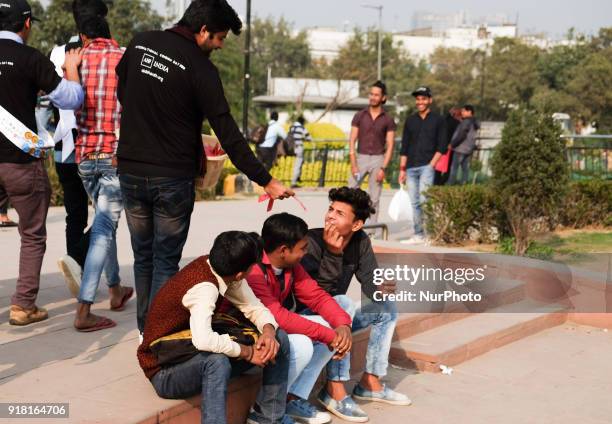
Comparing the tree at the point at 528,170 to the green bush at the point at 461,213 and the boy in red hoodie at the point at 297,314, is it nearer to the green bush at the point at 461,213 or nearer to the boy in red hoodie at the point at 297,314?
the green bush at the point at 461,213

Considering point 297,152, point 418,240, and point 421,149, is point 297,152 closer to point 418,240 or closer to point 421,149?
point 421,149

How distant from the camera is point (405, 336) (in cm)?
591

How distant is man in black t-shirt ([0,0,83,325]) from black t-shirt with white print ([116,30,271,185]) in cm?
69

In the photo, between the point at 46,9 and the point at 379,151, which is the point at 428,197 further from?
the point at 46,9

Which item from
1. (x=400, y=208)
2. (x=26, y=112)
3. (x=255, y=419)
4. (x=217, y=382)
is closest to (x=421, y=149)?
(x=400, y=208)

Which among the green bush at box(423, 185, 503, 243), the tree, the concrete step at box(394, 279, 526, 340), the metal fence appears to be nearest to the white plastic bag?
the green bush at box(423, 185, 503, 243)

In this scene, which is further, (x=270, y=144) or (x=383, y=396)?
(x=270, y=144)

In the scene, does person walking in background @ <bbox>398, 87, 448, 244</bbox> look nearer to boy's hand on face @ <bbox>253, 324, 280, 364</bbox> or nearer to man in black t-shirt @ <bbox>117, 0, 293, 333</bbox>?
man in black t-shirt @ <bbox>117, 0, 293, 333</bbox>

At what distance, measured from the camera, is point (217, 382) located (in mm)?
3688

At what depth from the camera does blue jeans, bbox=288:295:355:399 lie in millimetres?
4113

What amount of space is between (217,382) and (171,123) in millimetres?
1333

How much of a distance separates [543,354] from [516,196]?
273 cm

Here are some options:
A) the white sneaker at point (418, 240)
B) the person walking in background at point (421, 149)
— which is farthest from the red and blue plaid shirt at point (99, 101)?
the person walking in background at point (421, 149)

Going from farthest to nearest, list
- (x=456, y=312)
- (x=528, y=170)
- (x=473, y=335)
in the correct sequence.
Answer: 1. (x=528, y=170)
2. (x=456, y=312)
3. (x=473, y=335)
